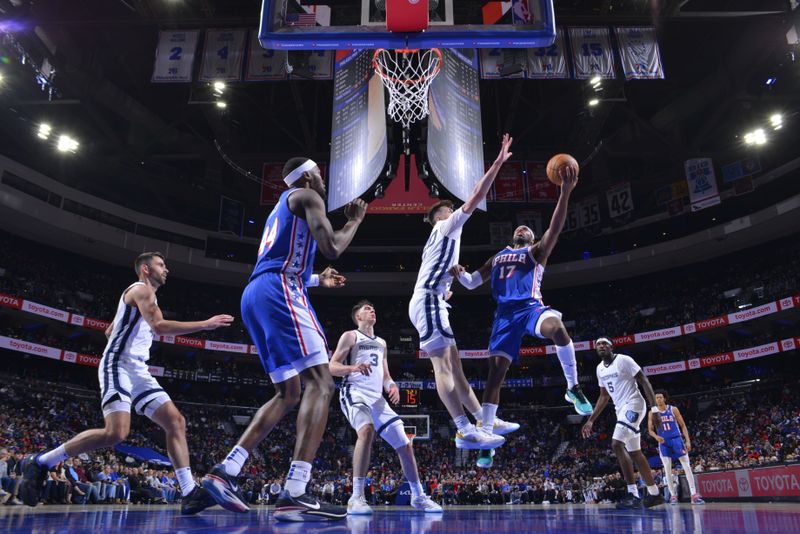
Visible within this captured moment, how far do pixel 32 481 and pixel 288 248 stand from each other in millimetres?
3167

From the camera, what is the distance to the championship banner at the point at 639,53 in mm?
13391

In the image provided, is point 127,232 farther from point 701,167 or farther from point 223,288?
point 701,167

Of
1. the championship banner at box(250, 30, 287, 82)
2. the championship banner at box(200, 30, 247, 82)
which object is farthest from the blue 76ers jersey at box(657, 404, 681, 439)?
the championship banner at box(200, 30, 247, 82)

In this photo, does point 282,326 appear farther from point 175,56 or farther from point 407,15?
point 175,56

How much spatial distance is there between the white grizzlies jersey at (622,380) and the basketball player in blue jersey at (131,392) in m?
6.38

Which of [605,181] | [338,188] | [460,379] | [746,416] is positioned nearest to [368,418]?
[460,379]

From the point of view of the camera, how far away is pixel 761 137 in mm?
22031

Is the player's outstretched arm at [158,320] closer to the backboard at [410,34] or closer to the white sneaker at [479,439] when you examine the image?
the white sneaker at [479,439]

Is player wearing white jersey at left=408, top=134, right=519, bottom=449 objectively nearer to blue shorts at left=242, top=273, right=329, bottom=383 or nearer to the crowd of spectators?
blue shorts at left=242, top=273, right=329, bottom=383

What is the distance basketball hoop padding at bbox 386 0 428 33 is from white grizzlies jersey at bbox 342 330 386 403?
365 cm

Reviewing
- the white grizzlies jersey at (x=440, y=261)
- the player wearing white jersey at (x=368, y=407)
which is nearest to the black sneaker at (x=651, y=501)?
the player wearing white jersey at (x=368, y=407)

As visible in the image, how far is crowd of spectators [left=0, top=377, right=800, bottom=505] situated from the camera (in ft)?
58.3

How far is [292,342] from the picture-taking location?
3.77m

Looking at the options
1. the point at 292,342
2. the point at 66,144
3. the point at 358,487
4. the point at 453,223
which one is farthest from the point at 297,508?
the point at 66,144
